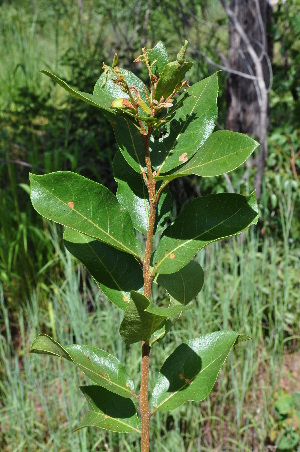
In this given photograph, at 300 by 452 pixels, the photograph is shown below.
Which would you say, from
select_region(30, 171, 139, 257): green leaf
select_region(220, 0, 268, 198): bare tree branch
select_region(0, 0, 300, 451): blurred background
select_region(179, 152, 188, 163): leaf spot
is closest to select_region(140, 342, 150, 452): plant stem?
select_region(30, 171, 139, 257): green leaf

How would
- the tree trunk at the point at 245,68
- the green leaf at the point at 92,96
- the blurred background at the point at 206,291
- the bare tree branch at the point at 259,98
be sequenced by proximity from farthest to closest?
the tree trunk at the point at 245,68, the bare tree branch at the point at 259,98, the blurred background at the point at 206,291, the green leaf at the point at 92,96

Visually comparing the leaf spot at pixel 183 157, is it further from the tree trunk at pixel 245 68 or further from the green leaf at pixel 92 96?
the tree trunk at pixel 245 68

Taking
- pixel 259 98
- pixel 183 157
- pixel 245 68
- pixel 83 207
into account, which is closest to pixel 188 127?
pixel 183 157

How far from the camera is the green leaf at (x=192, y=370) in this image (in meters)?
0.65

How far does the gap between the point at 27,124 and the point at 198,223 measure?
324 centimetres

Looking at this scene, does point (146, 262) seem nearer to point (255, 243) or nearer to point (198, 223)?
point (198, 223)

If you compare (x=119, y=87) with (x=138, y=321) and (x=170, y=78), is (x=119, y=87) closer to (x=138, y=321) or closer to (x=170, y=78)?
(x=170, y=78)

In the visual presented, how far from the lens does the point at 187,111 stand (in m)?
0.65

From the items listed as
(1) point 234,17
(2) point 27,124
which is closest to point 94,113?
(2) point 27,124

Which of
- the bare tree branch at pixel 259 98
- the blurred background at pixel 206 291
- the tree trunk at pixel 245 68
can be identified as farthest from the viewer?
the tree trunk at pixel 245 68

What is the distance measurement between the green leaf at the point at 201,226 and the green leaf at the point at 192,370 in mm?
110

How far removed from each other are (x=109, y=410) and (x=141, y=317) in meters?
0.17

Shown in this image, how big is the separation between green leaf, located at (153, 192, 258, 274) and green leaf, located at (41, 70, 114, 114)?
14 cm

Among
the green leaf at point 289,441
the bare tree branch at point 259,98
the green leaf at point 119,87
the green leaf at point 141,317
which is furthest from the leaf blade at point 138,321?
the bare tree branch at point 259,98
